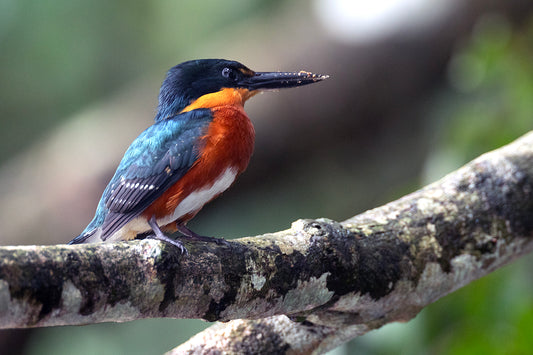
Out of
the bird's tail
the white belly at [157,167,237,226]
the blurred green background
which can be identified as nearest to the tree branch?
the white belly at [157,167,237,226]

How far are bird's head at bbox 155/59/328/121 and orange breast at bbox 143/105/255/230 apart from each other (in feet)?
0.87

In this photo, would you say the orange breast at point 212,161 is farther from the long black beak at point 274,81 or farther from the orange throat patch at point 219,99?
the long black beak at point 274,81

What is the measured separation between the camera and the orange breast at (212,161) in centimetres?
248

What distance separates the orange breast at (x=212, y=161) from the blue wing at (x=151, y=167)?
0.03m

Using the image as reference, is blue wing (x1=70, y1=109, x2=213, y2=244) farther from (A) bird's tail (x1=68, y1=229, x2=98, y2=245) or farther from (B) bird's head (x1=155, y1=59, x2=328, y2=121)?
(B) bird's head (x1=155, y1=59, x2=328, y2=121)

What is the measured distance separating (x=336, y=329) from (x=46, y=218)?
127 inches

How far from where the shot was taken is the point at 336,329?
2.41m

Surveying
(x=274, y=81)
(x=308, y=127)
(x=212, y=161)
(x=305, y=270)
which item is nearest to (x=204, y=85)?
(x=274, y=81)

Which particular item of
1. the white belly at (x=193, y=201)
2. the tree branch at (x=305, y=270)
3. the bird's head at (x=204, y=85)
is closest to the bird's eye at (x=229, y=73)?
the bird's head at (x=204, y=85)

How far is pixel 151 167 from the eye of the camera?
251 centimetres

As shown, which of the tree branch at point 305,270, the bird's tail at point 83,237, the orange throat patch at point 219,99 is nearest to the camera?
the tree branch at point 305,270

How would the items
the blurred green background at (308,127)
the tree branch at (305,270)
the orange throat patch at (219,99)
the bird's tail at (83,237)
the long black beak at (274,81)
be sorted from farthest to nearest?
the blurred green background at (308,127), the long black beak at (274,81), the orange throat patch at (219,99), the bird's tail at (83,237), the tree branch at (305,270)

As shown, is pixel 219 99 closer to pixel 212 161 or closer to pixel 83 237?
pixel 212 161

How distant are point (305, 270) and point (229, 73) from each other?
3.97ft
